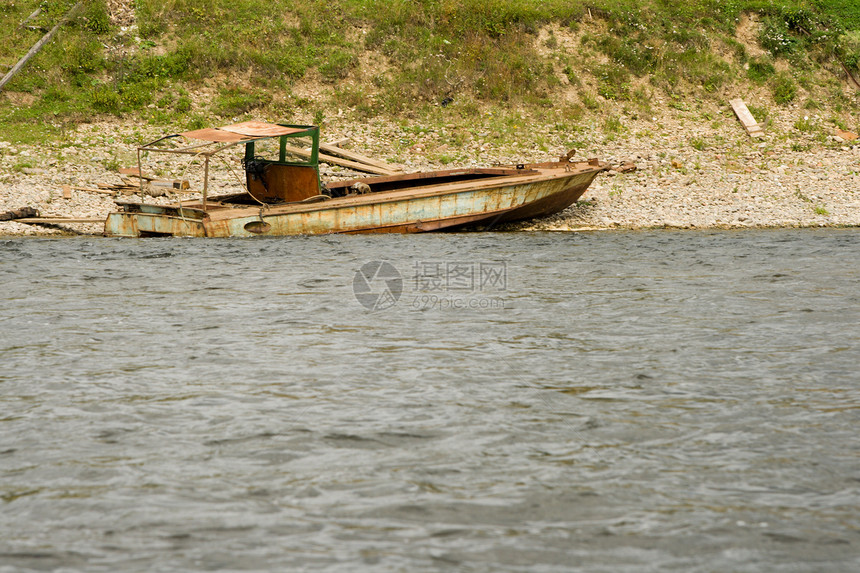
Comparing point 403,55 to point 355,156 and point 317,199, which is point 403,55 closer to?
point 355,156

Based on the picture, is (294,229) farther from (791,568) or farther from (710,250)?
(791,568)

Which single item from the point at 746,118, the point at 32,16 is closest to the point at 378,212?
the point at 746,118

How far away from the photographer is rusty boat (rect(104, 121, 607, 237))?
1659cm

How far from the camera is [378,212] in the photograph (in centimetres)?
1719

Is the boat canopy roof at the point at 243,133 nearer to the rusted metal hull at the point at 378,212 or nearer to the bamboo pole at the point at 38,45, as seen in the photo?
the rusted metal hull at the point at 378,212

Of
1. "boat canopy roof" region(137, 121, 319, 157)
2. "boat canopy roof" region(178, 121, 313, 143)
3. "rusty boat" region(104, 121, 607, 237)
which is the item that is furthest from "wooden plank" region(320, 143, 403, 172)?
"boat canopy roof" region(178, 121, 313, 143)

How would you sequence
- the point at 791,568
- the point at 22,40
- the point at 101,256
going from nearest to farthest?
the point at 791,568, the point at 101,256, the point at 22,40

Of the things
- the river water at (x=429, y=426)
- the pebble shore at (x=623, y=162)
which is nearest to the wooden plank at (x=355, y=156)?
the pebble shore at (x=623, y=162)

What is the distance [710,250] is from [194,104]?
16.5 m

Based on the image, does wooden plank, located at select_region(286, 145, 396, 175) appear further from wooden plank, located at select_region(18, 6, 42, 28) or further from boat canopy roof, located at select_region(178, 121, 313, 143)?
wooden plank, located at select_region(18, 6, 42, 28)

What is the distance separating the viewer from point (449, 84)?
2689 cm

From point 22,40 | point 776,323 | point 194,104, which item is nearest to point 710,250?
point 776,323

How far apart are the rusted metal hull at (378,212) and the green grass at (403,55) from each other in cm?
841

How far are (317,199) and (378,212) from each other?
51.6 inches
